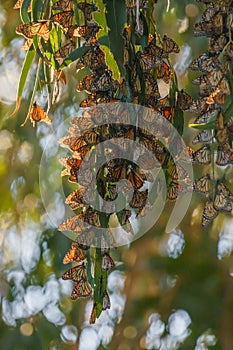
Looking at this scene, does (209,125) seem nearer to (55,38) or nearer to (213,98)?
(213,98)

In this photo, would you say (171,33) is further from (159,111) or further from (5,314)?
(159,111)

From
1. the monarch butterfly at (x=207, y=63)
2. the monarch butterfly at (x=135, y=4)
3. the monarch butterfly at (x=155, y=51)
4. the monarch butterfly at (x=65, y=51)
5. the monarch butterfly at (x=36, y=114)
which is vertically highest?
the monarch butterfly at (x=135, y=4)

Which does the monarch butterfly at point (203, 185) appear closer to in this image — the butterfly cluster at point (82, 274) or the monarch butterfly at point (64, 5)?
the butterfly cluster at point (82, 274)

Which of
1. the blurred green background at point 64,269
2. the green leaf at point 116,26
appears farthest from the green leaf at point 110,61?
the blurred green background at point 64,269

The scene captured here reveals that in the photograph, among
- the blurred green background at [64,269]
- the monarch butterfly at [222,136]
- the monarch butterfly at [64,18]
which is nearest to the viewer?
the monarch butterfly at [222,136]

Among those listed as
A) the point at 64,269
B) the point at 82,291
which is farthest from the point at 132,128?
the point at 64,269

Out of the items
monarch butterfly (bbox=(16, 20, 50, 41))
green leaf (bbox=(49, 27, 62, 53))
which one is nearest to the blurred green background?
green leaf (bbox=(49, 27, 62, 53))

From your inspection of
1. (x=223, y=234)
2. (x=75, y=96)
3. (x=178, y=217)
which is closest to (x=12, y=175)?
(x=75, y=96)

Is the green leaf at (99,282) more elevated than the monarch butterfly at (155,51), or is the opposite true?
the monarch butterfly at (155,51)
